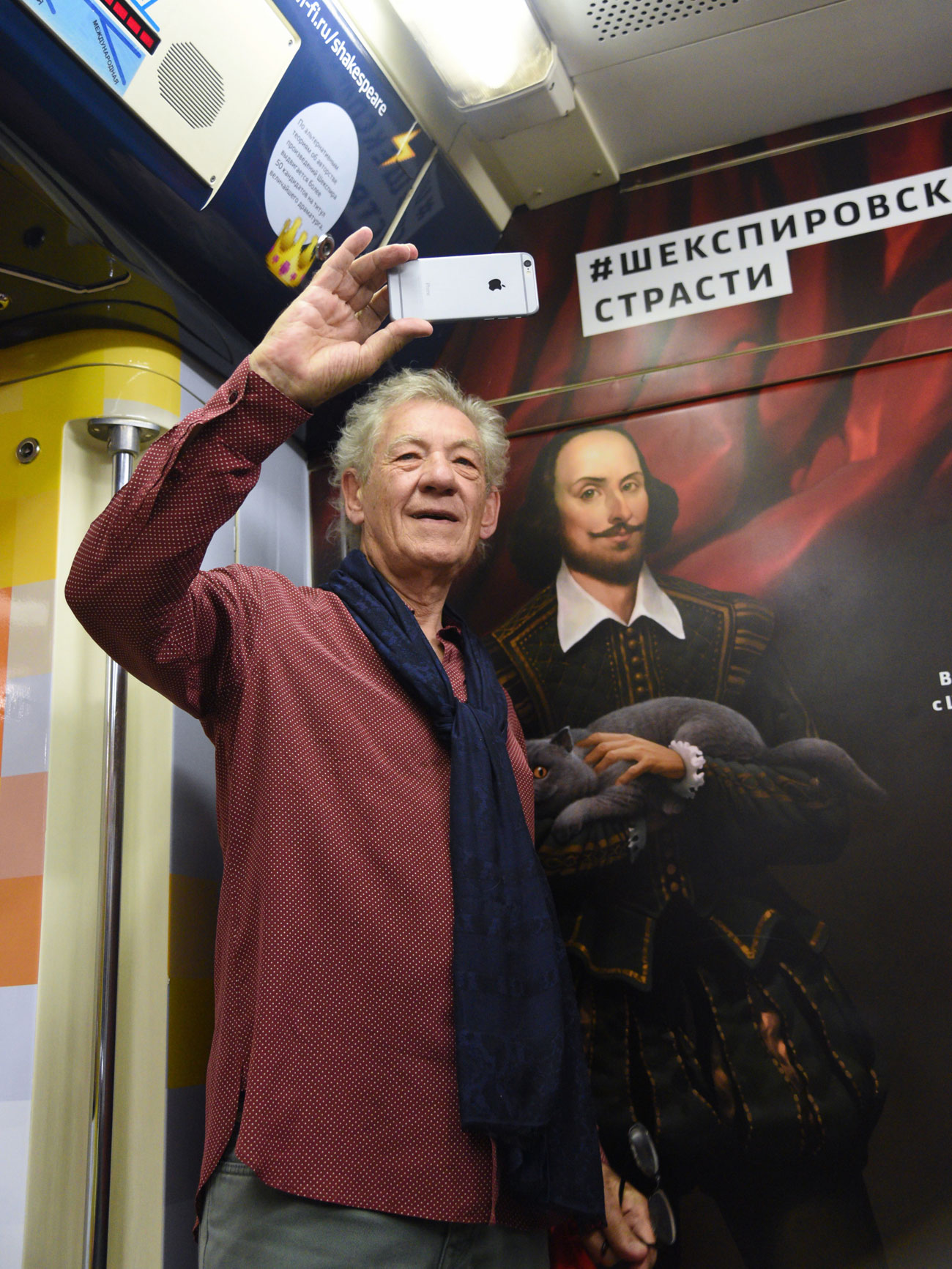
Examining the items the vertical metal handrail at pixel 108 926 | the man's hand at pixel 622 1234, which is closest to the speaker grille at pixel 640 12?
the vertical metal handrail at pixel 108 926

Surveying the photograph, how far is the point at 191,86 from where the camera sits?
140 centimetres

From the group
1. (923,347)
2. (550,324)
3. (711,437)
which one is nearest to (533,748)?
(711,437)

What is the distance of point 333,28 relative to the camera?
160 cm

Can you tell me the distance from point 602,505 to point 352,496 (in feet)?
1.73

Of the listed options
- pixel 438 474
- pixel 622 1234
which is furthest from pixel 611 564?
pixel 622 1234

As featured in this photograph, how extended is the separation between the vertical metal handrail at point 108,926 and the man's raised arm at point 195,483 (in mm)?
243

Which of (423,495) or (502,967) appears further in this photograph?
(423,495)

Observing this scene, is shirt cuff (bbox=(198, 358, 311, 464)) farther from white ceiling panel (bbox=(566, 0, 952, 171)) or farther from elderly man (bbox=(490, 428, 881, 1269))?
white ceiling panel (bbox=(566, 0, 952, 171))

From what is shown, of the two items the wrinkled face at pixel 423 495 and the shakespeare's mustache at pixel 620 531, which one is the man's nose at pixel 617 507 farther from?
the wrinkled face at pixel 423 495

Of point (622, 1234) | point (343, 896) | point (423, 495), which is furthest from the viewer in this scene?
point (423, 495)

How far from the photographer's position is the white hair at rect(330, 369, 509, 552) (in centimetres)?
174

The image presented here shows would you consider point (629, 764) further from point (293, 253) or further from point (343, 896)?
point (293, 253)

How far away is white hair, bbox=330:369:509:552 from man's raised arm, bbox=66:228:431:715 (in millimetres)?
550

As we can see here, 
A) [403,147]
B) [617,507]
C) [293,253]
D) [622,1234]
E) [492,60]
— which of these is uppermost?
[492,60]
